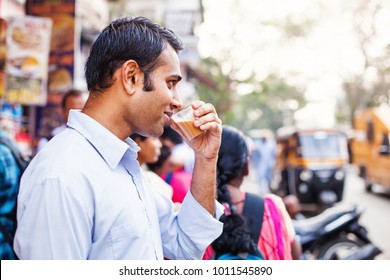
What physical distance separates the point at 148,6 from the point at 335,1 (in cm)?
412

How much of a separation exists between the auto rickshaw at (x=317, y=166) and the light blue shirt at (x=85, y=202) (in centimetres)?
849

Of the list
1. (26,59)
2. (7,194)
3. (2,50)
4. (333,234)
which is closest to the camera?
(7,194)

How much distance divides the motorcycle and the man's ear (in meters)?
2.42

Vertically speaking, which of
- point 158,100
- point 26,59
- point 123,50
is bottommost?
point 26,59

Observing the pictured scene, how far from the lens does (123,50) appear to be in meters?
1.25

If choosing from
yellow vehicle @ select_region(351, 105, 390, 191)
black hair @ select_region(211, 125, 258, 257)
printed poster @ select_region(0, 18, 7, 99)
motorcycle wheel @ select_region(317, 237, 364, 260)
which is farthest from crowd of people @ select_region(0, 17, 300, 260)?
yellow vehicle @ select_region(351, 105, 390, 191)

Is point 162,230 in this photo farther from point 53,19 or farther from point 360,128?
point 360,128

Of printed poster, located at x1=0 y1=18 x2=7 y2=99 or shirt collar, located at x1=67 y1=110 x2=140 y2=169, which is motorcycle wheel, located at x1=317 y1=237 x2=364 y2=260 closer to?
shirt collar, located at x1=67 y1=110 x2=140 y2=169

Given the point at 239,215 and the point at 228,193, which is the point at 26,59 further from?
the point at 239,215

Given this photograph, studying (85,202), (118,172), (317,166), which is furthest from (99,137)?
(317,166)

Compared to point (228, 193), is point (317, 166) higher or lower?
lower

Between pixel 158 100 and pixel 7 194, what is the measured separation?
0.94 metres

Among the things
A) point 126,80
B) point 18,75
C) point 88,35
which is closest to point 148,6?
point 88,35

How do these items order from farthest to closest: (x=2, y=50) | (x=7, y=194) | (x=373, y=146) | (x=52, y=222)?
1. (x=373, y=146)
2. (x=2, y=50)
3. (x=7, y=194)
4. (x=52, y=222)
